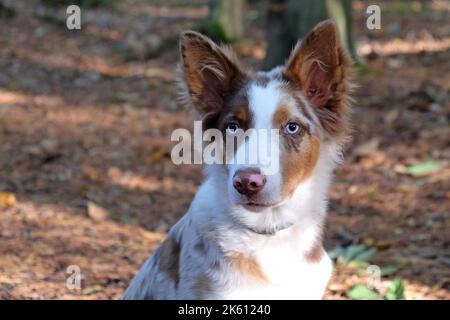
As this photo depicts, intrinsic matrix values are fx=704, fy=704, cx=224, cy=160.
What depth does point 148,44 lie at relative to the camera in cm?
1503

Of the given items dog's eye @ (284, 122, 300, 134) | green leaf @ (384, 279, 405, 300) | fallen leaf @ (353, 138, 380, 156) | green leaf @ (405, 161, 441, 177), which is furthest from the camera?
fallen leaf @ (353, 138, 380, 156)

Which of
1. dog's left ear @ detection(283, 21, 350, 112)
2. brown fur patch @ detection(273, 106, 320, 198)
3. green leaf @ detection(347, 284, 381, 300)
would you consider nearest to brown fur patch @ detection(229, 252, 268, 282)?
brown fur patch @ detection(273, 106, 320, 198)

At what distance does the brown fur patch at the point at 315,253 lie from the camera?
446cm

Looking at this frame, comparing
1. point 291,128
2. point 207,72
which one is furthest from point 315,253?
point 207,72

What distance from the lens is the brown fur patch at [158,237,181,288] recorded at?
4.42m

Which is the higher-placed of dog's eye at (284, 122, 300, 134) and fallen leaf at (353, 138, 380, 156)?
dog's eye at (284, 122, 300, 134)

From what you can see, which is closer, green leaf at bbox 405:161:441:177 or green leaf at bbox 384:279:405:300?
green leaf at bbox 384:279:405:300

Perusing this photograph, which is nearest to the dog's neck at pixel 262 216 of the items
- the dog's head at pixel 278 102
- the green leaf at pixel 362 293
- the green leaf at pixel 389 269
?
the dog's head at pixel 278 102

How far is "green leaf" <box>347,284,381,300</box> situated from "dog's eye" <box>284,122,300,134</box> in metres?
1.81

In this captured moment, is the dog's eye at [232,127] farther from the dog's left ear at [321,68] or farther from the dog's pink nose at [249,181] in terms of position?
the dog's left ear at [321,68]

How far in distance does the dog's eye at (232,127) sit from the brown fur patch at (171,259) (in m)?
0.83

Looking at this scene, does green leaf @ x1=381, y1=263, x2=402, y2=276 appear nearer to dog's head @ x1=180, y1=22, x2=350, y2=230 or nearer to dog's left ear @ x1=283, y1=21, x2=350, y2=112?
dog's head @ x1=180, y1=22, x2=350, y2=230

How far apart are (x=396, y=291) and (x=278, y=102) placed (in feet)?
6.61

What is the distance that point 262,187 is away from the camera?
4.07m
